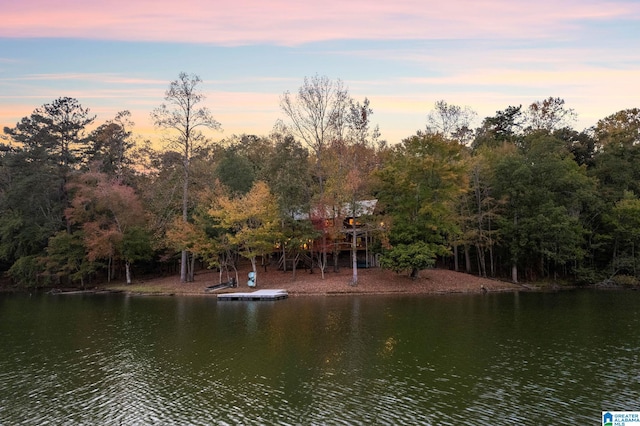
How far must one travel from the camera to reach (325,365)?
19297mm

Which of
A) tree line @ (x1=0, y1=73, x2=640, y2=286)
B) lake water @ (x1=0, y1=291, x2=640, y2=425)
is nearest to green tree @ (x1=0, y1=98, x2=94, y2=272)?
tree line @ (x1=0, y1=73, x2=640, y2=286)

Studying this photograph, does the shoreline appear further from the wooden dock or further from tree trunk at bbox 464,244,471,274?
tree trunk at bbox 464,244,471,274

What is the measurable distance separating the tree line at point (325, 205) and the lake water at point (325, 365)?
11599 millimetres

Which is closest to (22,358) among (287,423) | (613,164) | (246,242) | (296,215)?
(287,423)

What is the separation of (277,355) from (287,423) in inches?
291

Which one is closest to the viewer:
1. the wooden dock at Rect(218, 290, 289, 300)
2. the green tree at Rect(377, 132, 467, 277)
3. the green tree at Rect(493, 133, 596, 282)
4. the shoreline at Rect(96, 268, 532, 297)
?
the wooden dock at Rect(218, 290, 289, 300)

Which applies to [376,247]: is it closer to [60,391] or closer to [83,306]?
[83,306]

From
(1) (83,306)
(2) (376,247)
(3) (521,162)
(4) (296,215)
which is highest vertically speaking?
(3) (521,162)

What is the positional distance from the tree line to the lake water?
11.6 metres

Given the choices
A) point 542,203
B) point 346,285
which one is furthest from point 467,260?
point 346,285

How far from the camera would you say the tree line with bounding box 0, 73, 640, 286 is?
42.8 meters

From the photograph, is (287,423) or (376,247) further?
(376,247)

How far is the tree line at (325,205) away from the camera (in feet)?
140

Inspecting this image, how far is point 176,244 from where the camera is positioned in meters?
45.1
